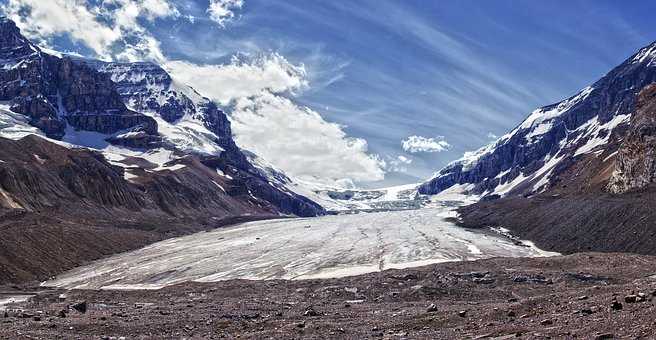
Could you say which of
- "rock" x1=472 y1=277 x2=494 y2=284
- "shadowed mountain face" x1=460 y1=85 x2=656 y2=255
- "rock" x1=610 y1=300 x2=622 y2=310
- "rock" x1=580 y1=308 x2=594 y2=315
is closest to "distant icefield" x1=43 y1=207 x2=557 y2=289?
"shadowed mountain face" x1=460 y1=85 x2=656 y2=255

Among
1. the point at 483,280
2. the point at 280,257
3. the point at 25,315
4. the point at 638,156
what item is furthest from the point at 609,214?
the point at 25,315

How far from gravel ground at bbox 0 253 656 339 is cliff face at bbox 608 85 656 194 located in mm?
70851

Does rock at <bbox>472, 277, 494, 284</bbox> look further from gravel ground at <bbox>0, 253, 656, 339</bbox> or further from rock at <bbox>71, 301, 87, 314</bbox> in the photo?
rock at <bbox>71, 301, 87, 314</bbox>

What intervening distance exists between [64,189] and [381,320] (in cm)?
16118

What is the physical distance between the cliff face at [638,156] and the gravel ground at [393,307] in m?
70.9

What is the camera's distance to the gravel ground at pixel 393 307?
958 inches

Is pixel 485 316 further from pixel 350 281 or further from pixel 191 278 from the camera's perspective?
pixel 191 278

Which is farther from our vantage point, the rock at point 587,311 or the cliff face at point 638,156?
the cliff face at point 638,156

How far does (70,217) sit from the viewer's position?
459ft

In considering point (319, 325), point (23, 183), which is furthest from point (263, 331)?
point (23, 183)

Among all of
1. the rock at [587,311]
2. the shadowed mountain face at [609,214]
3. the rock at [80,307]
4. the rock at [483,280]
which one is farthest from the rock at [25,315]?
the shadowed mountain face at [609,214]

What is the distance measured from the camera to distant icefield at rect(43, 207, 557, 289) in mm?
72188

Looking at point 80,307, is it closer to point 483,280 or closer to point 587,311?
point 587,311

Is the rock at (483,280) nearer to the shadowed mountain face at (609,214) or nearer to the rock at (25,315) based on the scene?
the shadowed mountain face at (609,214)
